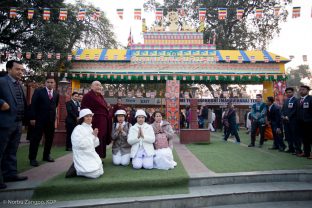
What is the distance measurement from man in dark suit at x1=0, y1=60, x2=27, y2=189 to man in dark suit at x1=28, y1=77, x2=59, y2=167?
2.70 ft

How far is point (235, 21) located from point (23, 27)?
17139mm

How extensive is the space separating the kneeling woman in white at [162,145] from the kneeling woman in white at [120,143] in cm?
63

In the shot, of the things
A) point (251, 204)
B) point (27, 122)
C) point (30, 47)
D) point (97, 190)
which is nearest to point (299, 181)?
point (251, 204)

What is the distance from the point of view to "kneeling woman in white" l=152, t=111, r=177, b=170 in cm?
479

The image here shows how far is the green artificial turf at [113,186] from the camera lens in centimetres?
361

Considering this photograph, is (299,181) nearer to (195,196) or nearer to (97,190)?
(195,196)

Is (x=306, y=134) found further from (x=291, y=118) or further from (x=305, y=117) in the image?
(x=291, y=118)

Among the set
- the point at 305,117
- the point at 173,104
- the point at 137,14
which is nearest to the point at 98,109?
the point at 305,117

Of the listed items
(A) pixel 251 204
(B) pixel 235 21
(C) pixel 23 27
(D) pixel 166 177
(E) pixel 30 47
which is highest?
(B) pixel 235 21

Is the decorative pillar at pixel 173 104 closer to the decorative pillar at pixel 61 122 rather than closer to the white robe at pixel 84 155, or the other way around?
the decorative pillar at pixel 61 122

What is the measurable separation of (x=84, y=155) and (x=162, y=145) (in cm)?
162

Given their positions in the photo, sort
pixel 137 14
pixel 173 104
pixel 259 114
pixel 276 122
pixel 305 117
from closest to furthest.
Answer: pixel 305 117, pixel 276 122, pixel 259 114, pixel 137 14, pixel 173 104

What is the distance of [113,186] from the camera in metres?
3.79

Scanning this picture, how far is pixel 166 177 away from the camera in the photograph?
13.3ft
